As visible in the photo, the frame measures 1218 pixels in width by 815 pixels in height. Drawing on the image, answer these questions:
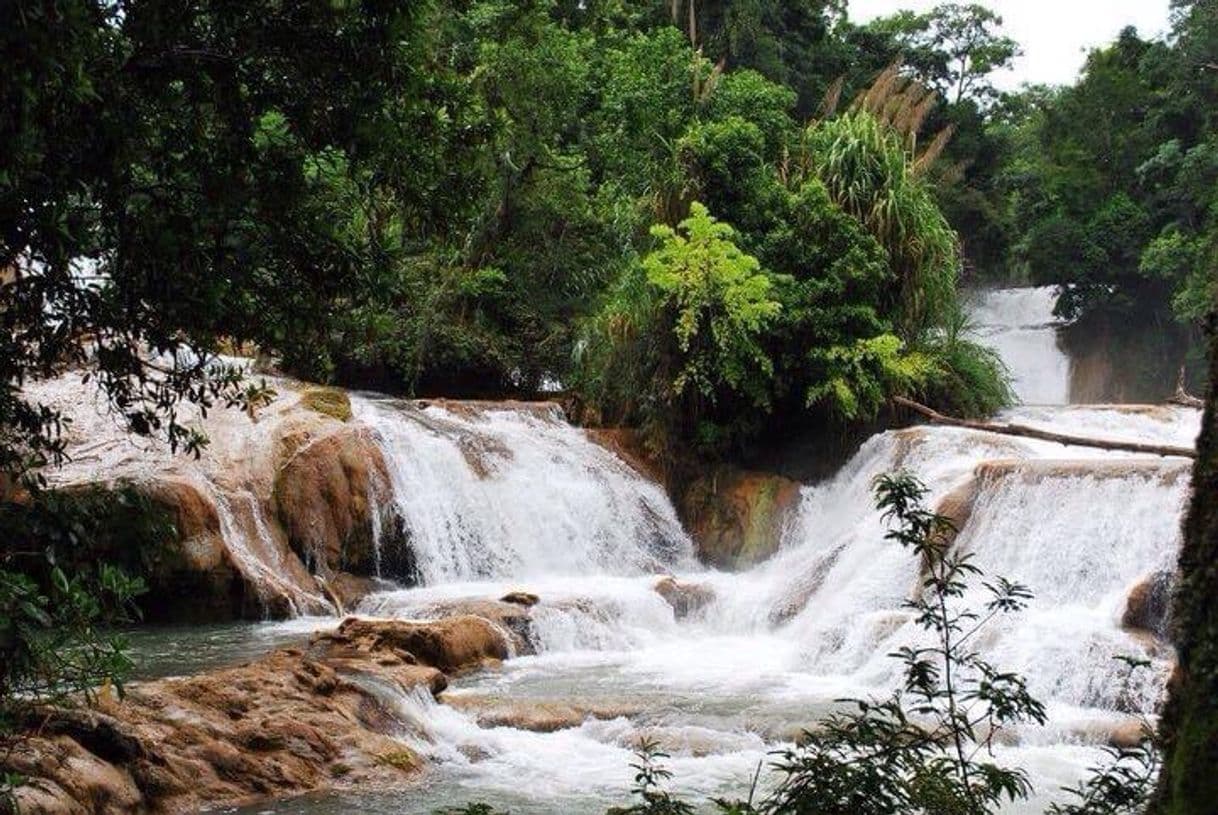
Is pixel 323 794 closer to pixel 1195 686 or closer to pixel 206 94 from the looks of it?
pixel 206 94

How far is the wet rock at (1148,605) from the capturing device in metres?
9.16

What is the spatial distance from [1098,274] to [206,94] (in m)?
27.6

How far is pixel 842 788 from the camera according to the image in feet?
8.29

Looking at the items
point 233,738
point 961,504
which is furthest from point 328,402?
point 233,738

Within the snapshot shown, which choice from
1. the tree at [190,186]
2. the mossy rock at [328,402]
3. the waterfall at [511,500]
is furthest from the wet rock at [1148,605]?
the mossy rock at [328,402]

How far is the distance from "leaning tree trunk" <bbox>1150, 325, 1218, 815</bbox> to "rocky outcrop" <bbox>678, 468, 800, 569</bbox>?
43.8ft

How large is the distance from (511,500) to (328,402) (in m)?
2.61

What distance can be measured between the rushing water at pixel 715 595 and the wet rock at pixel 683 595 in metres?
0.10

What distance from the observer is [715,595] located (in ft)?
42.6

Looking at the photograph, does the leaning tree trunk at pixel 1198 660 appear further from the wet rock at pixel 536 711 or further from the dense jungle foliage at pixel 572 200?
the wet rock at pixel 536 711

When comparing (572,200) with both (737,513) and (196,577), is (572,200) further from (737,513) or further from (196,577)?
(196,577)

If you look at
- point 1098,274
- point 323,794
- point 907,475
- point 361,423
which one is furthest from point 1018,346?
point 907,475

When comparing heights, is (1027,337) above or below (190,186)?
above

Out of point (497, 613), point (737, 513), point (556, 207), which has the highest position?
point (556, 207)
